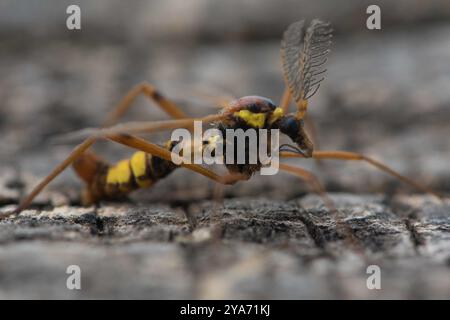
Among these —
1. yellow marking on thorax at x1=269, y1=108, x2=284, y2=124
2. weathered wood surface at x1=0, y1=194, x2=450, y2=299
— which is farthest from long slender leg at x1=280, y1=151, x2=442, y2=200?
weathered wood surface at x1=0, y1=194, x2=450, y2=299

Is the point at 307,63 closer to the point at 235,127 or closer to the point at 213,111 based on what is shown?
the point at 235,127

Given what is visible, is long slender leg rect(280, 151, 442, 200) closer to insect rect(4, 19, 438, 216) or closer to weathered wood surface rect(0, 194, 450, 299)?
insect rect(4, 19, 438, 216)

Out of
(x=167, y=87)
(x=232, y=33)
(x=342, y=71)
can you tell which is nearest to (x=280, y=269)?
(x=167, y=87)

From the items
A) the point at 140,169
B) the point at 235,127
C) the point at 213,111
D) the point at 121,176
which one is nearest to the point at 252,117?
the point at 235,127

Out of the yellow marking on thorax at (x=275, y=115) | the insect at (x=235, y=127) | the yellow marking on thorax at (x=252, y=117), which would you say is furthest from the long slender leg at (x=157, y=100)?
the yellow marking on thorax at (x=275, y=115)

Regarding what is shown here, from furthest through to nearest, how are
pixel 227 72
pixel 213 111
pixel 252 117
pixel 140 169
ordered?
pixel 227 72 → pixel 213 111 → pixel 140 169 → pixel 252 117

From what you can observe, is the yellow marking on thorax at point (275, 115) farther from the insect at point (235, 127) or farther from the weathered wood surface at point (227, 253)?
the weathered wood surface at point (227, 253)

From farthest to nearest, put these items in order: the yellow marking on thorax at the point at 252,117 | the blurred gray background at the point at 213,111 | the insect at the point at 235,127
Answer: the yellow marking on thorax at the point at 252,117 < the insect at the point at 235,127 < the blurred gray background at the point at 213,111
